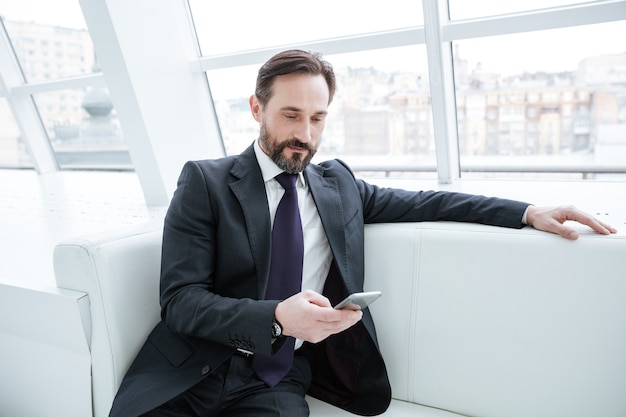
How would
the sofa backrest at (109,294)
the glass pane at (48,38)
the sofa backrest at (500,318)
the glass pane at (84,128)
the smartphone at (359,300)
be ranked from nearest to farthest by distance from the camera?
the smartphone at (359,300) < the sofa backrest at (500,318) < the sofa backrest at (109,294) < the glass pane at (48,38) < the glass pane at (84,128)

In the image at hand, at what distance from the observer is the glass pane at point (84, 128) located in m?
4.52

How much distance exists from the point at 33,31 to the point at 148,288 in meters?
4.38

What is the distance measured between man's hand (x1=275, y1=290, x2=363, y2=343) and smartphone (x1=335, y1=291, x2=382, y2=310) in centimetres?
1

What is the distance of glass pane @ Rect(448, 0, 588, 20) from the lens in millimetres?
2262

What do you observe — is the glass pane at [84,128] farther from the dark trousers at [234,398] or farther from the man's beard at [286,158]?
the dark trousers at [234,398]

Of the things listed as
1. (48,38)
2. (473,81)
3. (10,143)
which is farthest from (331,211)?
(10,143)

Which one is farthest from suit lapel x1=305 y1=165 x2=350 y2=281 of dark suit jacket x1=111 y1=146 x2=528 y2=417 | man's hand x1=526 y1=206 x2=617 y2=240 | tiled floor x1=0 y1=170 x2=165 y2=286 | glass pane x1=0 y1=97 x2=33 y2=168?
glass pane x1=0 y1=97 x2=33 y2=168

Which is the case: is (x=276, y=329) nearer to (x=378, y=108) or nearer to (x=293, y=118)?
(x=293, y=118)

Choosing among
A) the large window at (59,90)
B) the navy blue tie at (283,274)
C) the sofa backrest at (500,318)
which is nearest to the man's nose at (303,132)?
the navy blue tie at (283,274)

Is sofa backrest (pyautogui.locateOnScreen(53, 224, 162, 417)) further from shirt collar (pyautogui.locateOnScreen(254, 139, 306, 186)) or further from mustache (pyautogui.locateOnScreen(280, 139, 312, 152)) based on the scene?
mustache (pyautogui.locateOnScreen(280, 139, 312, 152))

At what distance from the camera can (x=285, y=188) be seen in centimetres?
167

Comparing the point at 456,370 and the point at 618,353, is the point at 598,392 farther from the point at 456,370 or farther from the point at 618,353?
the point at 456,370

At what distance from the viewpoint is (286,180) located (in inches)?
65.7

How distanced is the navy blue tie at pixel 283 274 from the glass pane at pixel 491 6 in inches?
63.2
